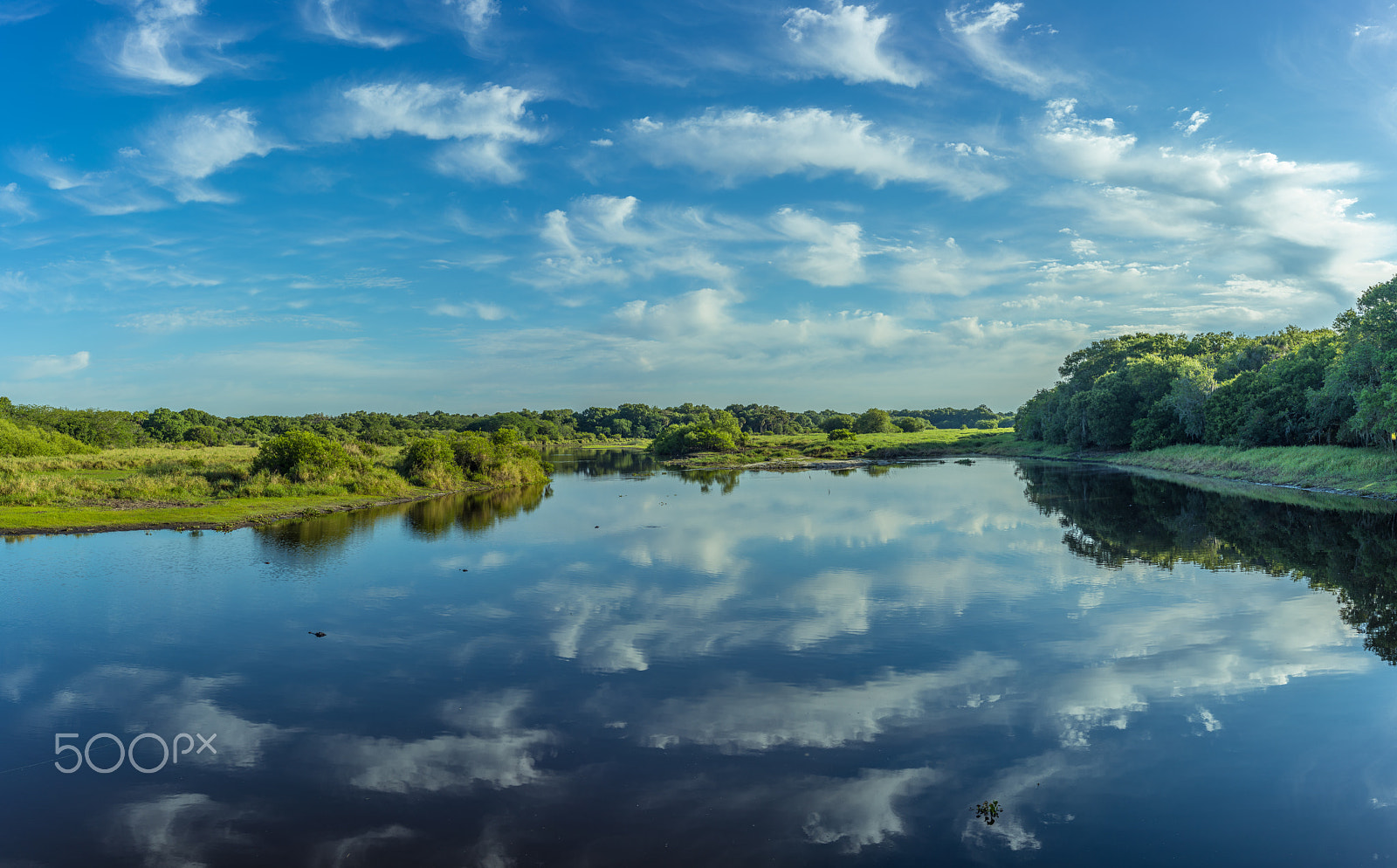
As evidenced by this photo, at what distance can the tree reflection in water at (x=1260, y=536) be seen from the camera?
19359mm

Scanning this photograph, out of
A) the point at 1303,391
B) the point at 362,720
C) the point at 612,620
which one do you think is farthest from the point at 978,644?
the point at 1303,391

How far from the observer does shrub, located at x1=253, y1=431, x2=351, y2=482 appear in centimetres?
4472

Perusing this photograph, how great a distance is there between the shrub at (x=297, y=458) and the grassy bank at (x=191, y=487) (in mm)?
126

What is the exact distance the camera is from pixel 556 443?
18038 cm

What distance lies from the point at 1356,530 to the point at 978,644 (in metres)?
25.0

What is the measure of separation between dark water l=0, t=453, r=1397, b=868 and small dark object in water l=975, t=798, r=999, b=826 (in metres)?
0.19

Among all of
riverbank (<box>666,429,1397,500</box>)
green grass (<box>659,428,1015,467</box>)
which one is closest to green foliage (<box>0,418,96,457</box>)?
riverbank (<box>666,429,1397,500</box>)

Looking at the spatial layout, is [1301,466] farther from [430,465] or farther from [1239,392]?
[430,465]

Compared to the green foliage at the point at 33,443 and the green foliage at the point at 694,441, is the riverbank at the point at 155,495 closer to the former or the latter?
the green foliage at the point at 33,443

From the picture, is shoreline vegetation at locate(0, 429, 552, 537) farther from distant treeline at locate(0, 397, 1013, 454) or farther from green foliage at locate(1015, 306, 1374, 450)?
green foliage at locate(1015, 306, 1374, 450)

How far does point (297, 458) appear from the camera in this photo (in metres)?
45.0

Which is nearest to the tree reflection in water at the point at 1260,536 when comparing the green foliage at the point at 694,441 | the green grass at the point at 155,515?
the green grass at the point at 155,515

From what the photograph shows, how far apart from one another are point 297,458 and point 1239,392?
76.5 meters

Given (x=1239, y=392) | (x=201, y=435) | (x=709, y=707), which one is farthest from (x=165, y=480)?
(x=201, y=435)
